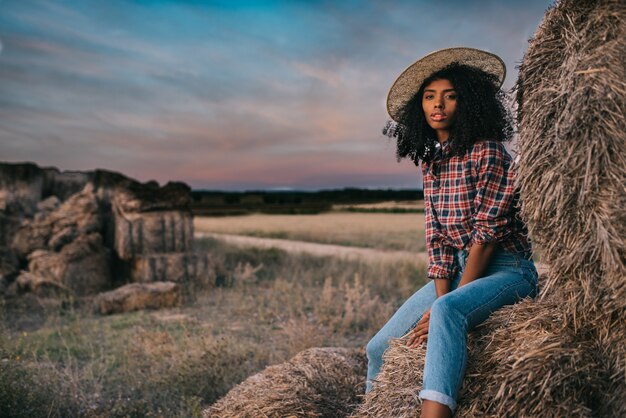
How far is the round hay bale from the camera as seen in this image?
2.31 meters

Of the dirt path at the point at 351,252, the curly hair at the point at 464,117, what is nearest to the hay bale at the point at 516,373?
the curly hair at the point at 464,117

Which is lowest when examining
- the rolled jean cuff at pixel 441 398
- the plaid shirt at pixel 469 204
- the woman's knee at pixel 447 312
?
the rolled jean cuff at pixel 441 398

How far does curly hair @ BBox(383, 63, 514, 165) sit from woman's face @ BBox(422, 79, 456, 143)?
0.04 m

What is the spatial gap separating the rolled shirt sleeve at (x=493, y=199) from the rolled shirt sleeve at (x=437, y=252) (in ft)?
0.88

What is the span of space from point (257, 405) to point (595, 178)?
7.43 ft

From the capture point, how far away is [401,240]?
21734 millimetres

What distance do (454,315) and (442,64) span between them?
1.59 meters

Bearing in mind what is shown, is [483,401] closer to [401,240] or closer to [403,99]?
[403,99]

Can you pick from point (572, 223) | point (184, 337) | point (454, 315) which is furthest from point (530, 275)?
point (184, 337)

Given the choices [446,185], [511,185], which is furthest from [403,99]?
[511,185]

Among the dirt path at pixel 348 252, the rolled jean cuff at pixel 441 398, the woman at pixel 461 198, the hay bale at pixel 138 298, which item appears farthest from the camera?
the dirt path at pixel 348 252

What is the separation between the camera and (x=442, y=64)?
3.52 metres

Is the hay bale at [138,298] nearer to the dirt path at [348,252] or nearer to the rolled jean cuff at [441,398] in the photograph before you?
the dirt path at [348,252]

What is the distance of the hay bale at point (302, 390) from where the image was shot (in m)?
3.45
